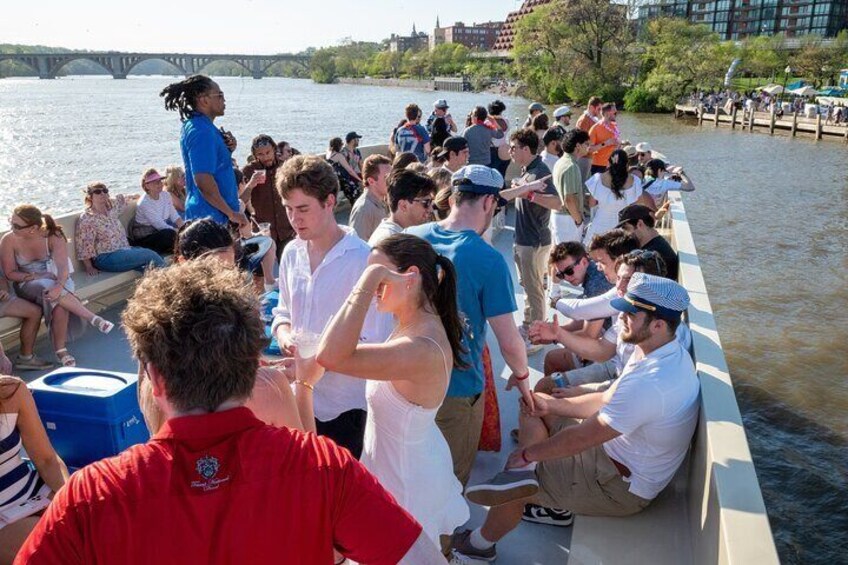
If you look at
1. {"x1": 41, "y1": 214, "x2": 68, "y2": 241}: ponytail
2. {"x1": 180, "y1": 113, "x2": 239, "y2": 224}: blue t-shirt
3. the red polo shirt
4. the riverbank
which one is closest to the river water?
{"x1": 180, "y1": 113, "x2": 239, "y2": 224}: blue t-shirt

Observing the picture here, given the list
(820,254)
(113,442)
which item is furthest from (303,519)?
(820,254)

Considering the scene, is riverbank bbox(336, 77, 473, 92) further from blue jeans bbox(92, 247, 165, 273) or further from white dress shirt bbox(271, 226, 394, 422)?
white dress shirt bbox(271, 226, 394, 422)

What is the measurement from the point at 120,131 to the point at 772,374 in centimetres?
3338

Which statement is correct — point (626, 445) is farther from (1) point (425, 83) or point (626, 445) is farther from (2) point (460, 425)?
(1) point (425, 83)

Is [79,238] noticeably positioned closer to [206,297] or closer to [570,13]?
[206,297]

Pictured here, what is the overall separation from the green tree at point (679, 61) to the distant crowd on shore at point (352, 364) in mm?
45851

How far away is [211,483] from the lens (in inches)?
46.0

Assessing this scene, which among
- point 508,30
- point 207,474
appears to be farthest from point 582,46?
point 508,30

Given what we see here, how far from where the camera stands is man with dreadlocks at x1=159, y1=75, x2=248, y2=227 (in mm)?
4160

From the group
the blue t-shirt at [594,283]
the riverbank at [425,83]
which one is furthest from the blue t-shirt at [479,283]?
the riverbank at [425,83]

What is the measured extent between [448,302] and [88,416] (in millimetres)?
1595

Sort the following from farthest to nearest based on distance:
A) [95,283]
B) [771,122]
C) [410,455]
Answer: [771,122] → [95,283] → [410,455]

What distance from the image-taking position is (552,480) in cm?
304

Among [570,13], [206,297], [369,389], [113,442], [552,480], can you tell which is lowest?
[552,480]
